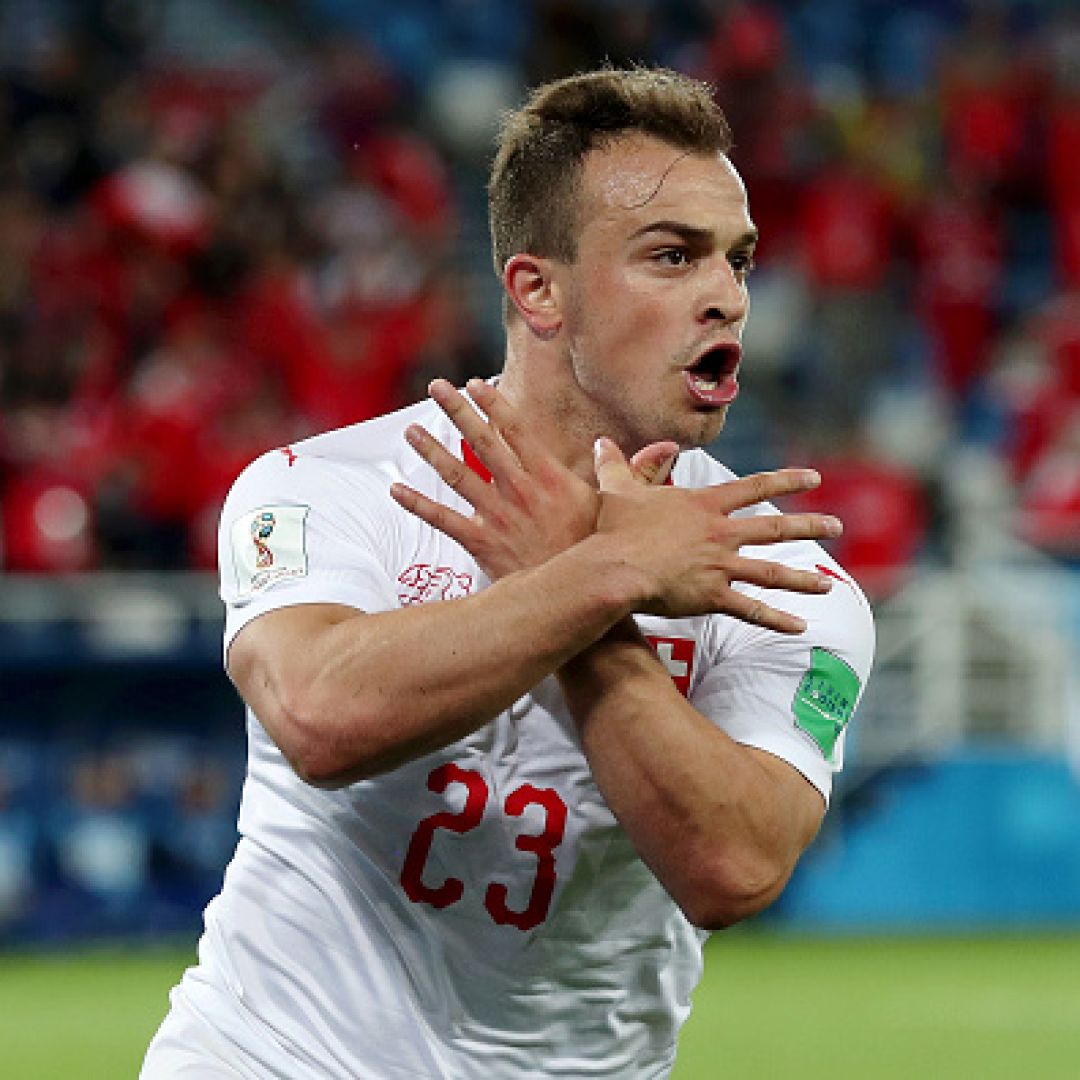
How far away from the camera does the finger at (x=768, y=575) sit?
353cm

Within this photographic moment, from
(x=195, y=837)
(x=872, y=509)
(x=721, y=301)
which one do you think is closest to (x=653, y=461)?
(x=721, y=301)

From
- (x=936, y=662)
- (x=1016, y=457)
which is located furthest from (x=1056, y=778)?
(x=1016, y=457)

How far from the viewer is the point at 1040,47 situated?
17.5m

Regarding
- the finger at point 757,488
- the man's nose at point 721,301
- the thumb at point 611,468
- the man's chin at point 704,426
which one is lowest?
the finger at point 757,488

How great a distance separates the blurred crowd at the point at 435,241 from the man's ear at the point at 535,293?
7807 millimetres

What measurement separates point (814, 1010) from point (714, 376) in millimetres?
6607

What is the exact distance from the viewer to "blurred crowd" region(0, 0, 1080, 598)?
1253 centimetres

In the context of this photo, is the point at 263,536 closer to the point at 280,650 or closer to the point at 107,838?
the point at 280,650

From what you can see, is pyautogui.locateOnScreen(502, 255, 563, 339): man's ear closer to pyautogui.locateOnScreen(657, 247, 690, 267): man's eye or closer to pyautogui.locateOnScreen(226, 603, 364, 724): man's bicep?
pyautogui.locateOnScreen(657, 247, 690, 267): man's eye

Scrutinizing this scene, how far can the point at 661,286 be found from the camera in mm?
3924

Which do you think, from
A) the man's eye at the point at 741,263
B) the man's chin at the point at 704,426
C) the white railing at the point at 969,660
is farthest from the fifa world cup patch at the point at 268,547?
the white railing at the point at 969,660

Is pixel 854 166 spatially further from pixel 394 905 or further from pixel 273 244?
pixel 394 905

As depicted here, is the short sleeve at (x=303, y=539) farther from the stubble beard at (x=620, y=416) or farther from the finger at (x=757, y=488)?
the finger at (x=757, y=488)

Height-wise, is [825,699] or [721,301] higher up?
[721,301]
